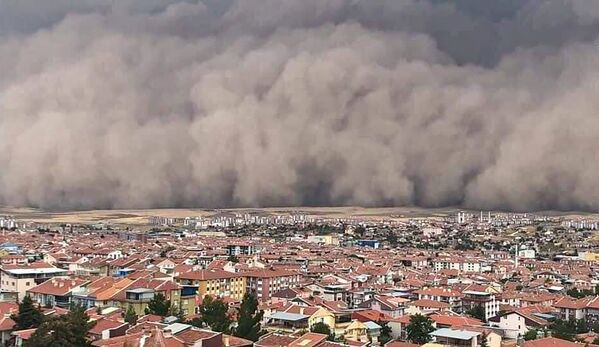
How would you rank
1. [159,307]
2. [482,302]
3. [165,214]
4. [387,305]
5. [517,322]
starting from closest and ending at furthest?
[159,307], [517,322], [387,305], [482,302], [165,214]

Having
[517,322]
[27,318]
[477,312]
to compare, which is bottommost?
[477,312]

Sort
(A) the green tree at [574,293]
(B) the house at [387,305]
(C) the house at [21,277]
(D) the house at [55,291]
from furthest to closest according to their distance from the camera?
(A) the green tree at [574,293], (C) the house at [21,277], (B) the house at [387,305], (D) the house at [55,291]

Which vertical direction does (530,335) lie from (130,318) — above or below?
below

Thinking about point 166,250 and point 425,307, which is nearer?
point 425,307

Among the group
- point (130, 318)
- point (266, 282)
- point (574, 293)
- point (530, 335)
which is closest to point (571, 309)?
point (530, 335)

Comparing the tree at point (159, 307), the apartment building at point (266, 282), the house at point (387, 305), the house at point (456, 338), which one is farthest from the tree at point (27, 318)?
the apartment building at point (266, 282)

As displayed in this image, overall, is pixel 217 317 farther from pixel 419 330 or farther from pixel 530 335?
pixel 530 335

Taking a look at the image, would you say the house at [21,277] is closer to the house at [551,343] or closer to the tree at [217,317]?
the tree at [217,317]

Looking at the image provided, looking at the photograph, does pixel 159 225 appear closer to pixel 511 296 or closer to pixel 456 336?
pixel 511 296
